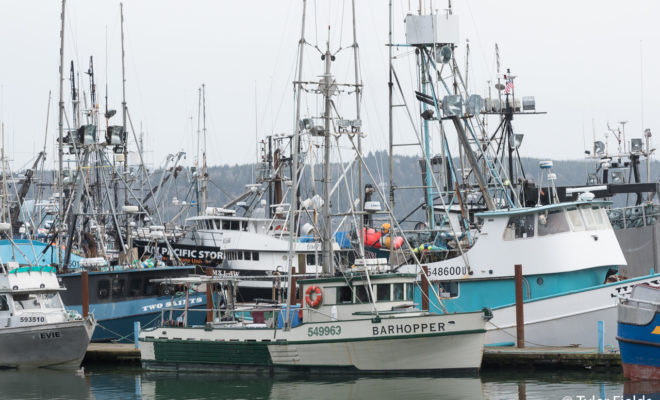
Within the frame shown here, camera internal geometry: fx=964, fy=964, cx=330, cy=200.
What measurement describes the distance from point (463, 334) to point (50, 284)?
12302mm

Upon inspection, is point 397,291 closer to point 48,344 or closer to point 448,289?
point 448,289

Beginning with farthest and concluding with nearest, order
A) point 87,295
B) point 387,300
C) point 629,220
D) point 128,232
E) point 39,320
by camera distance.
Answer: point 629,220 < point 128,232 < point 87,295 < point 39,320 < point 387,300

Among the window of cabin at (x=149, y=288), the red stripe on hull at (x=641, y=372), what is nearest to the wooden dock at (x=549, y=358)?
the red stripe on hull at (x=641, y=372)

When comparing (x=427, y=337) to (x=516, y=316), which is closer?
(x=427, y=337)

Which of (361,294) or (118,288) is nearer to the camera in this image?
(361,294)

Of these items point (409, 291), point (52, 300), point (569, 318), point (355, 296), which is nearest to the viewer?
point (355, 296)

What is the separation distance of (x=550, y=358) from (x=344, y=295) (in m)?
5.19

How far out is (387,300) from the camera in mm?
23688

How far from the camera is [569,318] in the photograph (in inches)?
982

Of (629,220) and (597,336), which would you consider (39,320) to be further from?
(629,220)

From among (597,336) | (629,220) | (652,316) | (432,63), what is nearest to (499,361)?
(597,336)

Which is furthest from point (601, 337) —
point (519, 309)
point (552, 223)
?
point (552, 223)

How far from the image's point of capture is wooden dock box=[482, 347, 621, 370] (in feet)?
73.8

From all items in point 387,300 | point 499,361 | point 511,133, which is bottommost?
point 499,361
